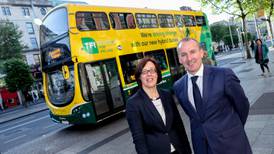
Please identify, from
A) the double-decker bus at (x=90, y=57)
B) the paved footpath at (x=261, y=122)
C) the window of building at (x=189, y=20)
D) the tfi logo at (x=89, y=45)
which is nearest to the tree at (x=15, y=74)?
the double-decker bus at (x=90, y=57)

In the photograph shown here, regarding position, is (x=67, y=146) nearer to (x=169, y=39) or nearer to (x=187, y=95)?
(x=187, y=95)

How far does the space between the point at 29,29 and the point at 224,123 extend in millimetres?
47220

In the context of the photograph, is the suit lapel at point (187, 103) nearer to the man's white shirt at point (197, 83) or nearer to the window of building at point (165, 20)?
the man's white shirt at point (197, 83)

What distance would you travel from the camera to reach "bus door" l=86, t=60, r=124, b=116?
8.55m

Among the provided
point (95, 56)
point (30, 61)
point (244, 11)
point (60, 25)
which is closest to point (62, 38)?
point (60, 25)

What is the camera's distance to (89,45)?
28.6 feet

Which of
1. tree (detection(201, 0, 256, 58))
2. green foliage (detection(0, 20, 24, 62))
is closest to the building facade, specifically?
green foliage (detection(0, 20, 24, 62))

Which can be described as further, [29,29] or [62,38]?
[29,29]

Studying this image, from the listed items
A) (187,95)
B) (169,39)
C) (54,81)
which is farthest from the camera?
(169,39)

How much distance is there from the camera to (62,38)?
8562 mm

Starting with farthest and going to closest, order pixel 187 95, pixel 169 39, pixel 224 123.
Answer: pixel 169 39 → pixel 187 95 → pixel 224 123

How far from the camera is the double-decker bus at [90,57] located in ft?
27.4

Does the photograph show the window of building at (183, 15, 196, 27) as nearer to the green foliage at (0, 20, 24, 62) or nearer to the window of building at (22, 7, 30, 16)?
the green foliage at (0, 20, 24, 62)

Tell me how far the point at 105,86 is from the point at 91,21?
2.27 m
